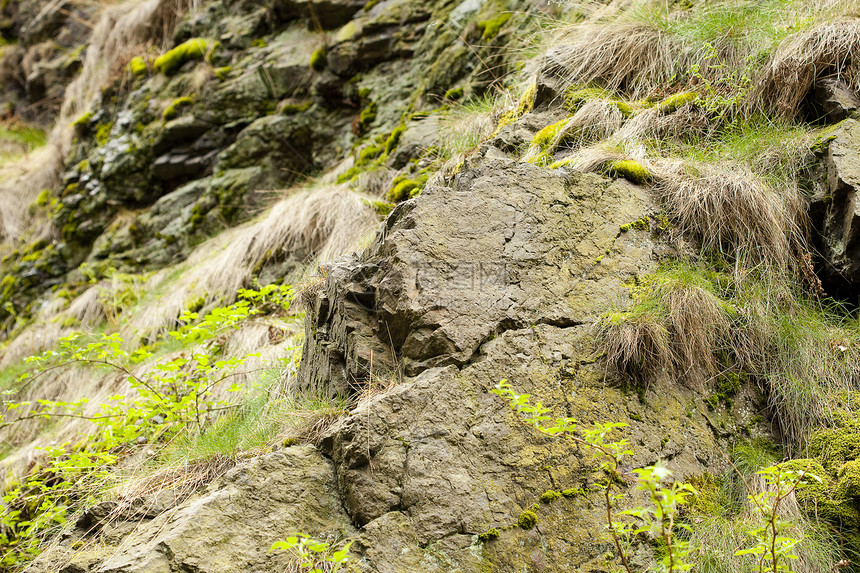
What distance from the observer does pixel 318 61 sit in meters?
6.82

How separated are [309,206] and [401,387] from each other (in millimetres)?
3140

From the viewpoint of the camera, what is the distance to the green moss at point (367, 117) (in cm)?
630

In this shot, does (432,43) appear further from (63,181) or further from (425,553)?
(63,181)

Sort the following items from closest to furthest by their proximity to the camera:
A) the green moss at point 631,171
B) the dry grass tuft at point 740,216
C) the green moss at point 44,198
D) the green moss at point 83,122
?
the dry grass tuft at point 740,216, the green moss at point 631,171, the green moss at point 83,122, the green moss at point 44,198

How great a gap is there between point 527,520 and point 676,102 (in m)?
2.73

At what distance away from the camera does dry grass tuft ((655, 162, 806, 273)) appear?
2.98m

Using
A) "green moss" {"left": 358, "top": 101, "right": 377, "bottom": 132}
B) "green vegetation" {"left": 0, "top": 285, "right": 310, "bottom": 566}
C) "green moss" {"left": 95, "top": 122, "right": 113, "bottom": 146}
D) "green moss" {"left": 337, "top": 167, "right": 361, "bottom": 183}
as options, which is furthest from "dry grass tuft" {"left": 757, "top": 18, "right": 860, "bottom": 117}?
"green moss" {"left": 95, "top": 122, "right": 113, "bottom": 146}

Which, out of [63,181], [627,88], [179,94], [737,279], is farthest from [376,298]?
[63,181]

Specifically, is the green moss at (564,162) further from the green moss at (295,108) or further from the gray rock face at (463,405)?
the green moss at (295,108)

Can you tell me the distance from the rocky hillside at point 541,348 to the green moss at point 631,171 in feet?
0.04

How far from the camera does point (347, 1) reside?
6.95m

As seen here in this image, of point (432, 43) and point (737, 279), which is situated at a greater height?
point (432, 43)

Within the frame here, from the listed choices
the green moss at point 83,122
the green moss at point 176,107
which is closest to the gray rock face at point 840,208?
the green moss at point 176,107

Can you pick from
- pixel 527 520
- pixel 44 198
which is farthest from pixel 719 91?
pixel 44 198
